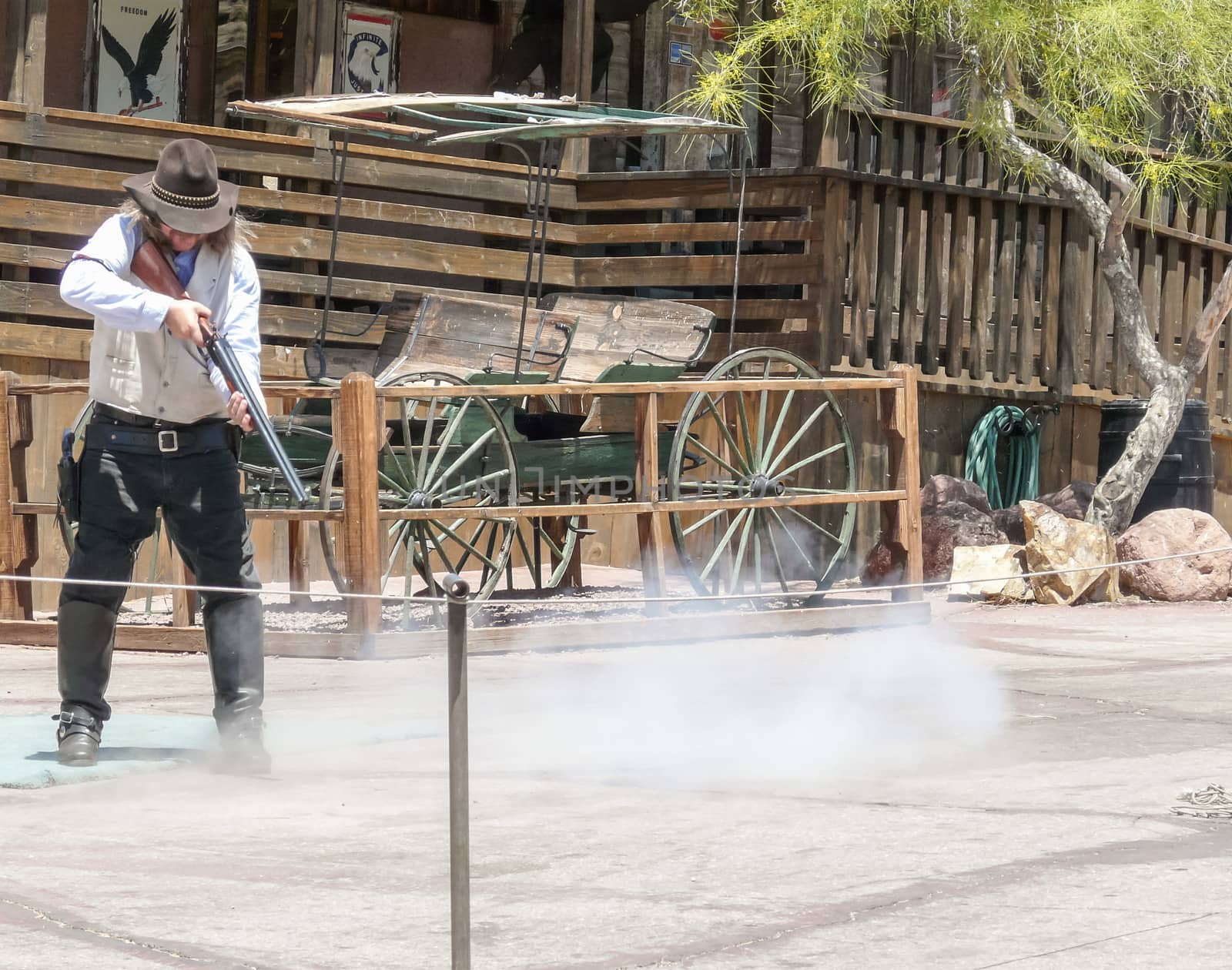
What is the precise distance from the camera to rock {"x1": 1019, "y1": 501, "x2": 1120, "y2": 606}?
33.6 ft

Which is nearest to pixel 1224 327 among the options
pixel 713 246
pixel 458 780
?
pixel 713 246

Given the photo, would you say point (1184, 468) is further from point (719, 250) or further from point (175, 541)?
point (175, 541)

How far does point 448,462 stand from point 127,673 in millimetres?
1996

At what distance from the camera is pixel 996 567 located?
1044cm

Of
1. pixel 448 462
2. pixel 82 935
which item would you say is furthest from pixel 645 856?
pixel 448 462

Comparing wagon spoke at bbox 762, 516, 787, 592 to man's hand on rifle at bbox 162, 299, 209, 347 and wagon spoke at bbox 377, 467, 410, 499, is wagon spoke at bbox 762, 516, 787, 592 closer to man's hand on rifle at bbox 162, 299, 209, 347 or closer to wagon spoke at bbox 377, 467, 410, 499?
wagon spoke at bbox 377, 467, 410, 499

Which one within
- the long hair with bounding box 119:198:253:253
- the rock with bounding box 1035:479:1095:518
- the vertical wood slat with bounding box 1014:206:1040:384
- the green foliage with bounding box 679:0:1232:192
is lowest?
the rock with bounding box 1035:479:1095:518

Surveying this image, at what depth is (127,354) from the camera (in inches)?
213

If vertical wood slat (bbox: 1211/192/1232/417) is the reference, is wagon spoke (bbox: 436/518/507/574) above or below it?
below

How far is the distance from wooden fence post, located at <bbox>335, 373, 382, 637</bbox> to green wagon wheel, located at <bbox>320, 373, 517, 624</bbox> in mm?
294

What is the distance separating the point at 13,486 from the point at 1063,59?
575 cm

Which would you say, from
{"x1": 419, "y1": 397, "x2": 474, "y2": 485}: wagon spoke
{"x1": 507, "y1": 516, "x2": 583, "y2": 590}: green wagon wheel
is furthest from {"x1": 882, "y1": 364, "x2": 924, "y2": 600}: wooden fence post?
{"x1": 419, "y1": 397, "x2": 474, "y2": 485}: wagon spoke

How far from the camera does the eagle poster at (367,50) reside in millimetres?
14281

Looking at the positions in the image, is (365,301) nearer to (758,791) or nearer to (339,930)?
(758,791)
